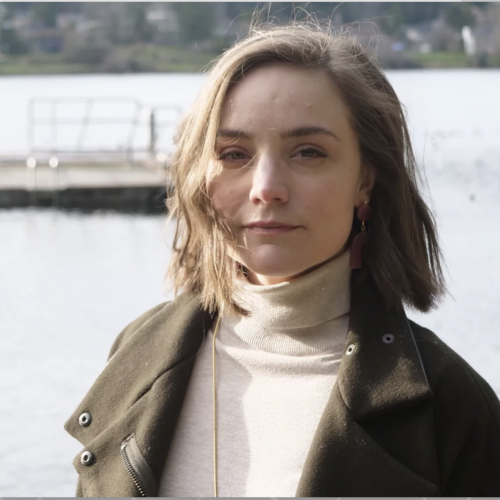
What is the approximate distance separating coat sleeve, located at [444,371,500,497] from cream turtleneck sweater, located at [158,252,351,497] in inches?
8.9

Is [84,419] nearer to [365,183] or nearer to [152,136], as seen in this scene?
[365,183]

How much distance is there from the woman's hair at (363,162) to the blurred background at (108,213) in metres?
0.21

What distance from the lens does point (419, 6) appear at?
18.8m

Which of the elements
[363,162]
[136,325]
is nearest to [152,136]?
[136,325]

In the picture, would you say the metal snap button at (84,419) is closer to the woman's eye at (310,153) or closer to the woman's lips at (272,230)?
the woman's lips at (272,230)

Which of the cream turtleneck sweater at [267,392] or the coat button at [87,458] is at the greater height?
the cream turtleneck sweater at [267,392]

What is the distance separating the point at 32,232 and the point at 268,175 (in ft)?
49.8

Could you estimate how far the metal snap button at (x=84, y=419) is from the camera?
199 centimetres

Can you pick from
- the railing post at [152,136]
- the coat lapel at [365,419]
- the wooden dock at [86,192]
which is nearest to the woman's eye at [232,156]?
the coat lapel at [365,419]

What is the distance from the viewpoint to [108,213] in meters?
16.3

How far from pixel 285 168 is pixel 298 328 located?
278 mm

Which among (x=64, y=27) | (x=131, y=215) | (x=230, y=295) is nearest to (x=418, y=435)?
(x=230, y=295)

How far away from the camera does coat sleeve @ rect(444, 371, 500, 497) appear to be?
1.74m

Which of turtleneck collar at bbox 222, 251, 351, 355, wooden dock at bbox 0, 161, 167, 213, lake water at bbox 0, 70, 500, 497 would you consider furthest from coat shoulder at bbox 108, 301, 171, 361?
wooden dock at bbox 0, 161, 167, 213
